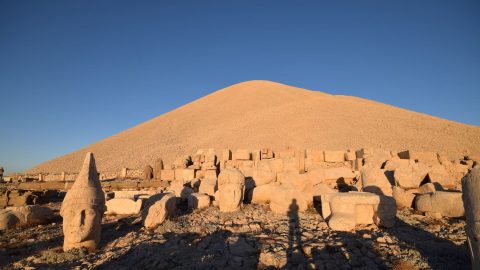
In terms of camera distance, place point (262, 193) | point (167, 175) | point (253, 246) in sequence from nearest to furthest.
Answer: point (253, 246) < point (262, 193) < point (167, 175)

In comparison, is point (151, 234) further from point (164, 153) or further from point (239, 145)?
point (164, 153)

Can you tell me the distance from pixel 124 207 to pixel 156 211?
110 inches

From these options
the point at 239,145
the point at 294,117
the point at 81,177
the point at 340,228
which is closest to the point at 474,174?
the point at 340,228

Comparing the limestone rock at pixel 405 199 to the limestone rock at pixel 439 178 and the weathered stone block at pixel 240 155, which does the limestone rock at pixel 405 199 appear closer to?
the limestone rock at pixel 439 178

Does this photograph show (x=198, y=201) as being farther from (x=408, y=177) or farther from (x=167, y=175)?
(x=408, y=177)

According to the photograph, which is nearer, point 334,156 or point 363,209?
point 363,209

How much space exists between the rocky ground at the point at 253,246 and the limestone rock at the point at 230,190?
0.85 m

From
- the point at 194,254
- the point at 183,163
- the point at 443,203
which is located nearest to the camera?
→ the point at 194,254

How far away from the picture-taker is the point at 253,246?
6445 mm

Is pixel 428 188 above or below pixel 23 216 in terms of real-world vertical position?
above

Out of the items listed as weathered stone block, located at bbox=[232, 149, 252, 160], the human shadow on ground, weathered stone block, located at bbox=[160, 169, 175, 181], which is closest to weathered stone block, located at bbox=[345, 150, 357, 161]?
weathered stone block, located at bbox=[232, 149, 252, 160]

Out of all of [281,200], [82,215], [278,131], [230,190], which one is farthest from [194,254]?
[278,131]

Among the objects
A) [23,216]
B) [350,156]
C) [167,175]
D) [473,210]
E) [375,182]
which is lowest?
[23,216]

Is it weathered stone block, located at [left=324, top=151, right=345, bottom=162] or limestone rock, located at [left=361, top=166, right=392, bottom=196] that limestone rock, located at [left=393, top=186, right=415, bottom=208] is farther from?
weathered stone block, located at [left=324, top=151, right=345, bottom=162]
